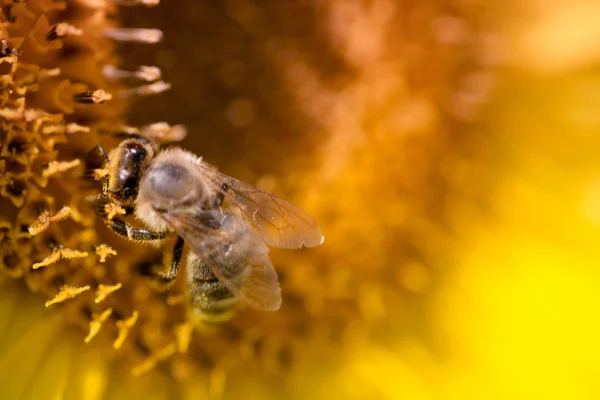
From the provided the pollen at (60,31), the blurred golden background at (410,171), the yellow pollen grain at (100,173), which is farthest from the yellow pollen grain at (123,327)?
the pollen at (60,31)

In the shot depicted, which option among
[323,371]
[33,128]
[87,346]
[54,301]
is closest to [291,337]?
[323,371]

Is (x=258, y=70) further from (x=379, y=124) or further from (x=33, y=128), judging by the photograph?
(x=33, y=128)

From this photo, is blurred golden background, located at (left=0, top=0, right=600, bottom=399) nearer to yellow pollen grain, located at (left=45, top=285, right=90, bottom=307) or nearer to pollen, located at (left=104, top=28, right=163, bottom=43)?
pollen, located at (left=104, top=28, right=163, bottom=43)

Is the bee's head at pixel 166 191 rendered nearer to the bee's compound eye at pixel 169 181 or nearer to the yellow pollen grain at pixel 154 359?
the bee's compound eye at pixel 169 181

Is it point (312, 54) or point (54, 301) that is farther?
point (312, 54)

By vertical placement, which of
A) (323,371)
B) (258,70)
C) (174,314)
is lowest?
(323,371)

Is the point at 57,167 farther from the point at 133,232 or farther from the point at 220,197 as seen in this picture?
the point at 220,197

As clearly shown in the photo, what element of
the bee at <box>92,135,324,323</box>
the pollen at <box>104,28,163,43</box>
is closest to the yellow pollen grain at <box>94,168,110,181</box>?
the bee at <box>92,135,324,323</box>
